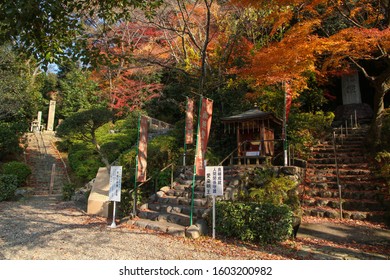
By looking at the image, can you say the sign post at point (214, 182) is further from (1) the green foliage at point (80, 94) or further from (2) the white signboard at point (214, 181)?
(1) the green foliage at point (80, 94)

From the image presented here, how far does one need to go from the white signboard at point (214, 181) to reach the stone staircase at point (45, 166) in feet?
32.7

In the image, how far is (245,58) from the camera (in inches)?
595

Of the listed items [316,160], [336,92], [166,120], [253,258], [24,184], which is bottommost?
[253,258]

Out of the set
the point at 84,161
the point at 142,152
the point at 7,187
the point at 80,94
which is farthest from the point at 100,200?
the point at 80,94

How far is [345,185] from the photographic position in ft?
31.0

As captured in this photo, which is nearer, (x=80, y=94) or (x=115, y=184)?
(x=115, y=184)

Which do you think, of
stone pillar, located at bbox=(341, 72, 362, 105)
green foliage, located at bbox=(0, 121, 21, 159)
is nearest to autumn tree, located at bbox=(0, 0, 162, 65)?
green foliage, located at bbox=(0, 121, 21, 159)

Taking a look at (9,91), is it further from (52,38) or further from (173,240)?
(173,240)

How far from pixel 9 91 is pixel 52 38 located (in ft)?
41.9

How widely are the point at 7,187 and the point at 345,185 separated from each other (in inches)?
510

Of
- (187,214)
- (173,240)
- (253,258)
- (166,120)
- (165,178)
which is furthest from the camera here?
(166,120)

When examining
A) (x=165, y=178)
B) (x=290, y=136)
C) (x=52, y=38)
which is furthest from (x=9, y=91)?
(x=290, y=136)

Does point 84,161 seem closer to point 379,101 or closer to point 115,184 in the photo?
point 115,184

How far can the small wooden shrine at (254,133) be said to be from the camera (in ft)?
37.2
